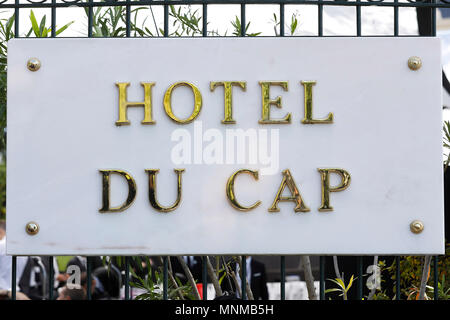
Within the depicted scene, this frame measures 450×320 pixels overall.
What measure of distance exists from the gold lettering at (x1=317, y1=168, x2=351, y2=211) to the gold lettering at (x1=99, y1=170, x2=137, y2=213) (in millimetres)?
749

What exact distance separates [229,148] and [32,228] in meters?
0.86

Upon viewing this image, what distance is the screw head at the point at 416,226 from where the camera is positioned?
237 cm

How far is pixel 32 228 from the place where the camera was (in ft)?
7.95

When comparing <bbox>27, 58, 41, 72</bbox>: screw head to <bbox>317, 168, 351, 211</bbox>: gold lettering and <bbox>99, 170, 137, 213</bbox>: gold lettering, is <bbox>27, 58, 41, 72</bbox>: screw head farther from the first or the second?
<bbox>317, 168, 351, 211</bbox>: gold lettering

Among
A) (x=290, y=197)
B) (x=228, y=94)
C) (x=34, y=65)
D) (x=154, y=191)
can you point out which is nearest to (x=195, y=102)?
(x=228, y=94)

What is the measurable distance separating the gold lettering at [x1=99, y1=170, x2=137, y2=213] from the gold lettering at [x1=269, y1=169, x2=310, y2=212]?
1.83 ft

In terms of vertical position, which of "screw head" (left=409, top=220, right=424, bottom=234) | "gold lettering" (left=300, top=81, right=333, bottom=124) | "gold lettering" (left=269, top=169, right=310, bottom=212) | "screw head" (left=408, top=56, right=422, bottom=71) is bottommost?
"screw head" (left=409, top=220, right=424, bottom=234)

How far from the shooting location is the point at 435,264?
2.45 meters

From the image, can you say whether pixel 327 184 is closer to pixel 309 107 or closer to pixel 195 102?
pixel 309 107

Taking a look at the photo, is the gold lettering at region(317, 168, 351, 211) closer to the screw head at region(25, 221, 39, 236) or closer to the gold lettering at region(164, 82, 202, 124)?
the gold lettering at region(164, 82, 202, 124)

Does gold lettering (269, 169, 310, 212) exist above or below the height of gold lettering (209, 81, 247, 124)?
below

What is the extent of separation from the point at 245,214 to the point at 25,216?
89 cm

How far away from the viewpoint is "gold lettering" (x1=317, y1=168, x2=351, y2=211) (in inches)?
93.0

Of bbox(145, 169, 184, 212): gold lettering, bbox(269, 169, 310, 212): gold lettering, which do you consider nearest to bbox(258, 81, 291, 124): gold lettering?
bbox(269, 169, 310, 212): gold lettering
